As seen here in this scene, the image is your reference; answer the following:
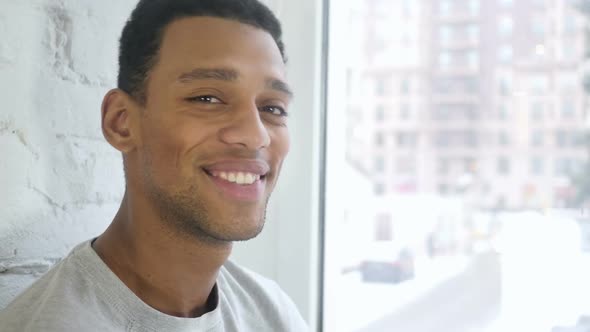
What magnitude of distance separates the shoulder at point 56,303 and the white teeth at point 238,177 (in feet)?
0.66

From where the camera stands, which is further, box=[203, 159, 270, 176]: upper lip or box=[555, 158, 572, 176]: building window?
box=[555, 158, 572, 176]: building window

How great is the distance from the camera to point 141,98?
826 millimetres

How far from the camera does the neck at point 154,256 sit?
2.68 ft

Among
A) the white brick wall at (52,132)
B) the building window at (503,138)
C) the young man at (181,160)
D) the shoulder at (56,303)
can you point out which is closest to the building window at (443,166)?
the building window at (503,138)

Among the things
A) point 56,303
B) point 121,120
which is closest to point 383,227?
point 121,120

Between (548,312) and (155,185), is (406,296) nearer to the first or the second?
(548,312)

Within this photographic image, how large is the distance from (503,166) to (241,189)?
0.66 meters

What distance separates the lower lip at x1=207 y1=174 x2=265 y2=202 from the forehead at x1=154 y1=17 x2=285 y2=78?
147 millimetres

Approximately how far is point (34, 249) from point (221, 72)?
38 centimetres

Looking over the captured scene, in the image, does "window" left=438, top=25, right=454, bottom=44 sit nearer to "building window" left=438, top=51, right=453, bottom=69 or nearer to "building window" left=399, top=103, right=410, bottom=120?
"building window" left=438, top=51, right=453, bottom=69

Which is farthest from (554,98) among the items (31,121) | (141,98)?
(31,121)

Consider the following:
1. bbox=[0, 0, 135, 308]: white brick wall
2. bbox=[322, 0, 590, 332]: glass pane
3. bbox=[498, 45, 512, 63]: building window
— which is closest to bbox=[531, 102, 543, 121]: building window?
bbox=[322, 0, 590, 332]: glass pane

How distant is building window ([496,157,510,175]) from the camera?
4.14ft

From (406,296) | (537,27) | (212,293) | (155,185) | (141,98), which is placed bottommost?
(406,296)
